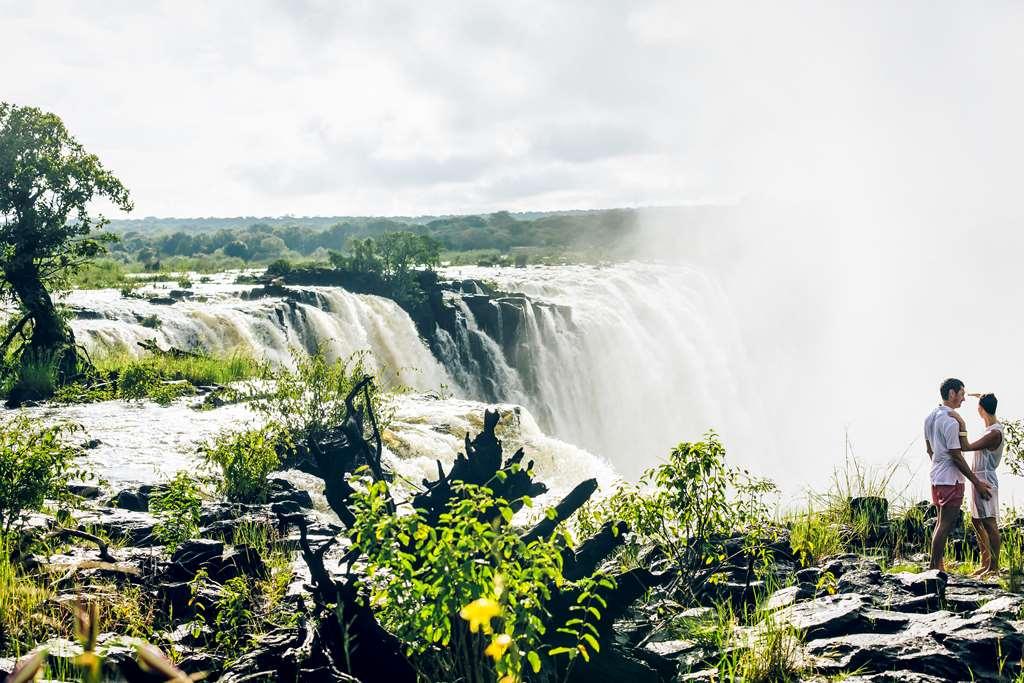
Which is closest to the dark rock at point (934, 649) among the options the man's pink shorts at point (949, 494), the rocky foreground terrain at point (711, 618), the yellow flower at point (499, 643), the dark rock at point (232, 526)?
the rocky foreground terrain at point (711, 618)

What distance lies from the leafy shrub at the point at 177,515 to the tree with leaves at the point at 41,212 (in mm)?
8637

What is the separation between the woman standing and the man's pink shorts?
15 centimetres

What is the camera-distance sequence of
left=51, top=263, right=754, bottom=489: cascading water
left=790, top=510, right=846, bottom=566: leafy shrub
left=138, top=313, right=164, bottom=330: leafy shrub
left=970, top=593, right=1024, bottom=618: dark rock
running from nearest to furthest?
1. left=970, top=593, right=1024, bottom=618: dark rock
2. left=790, top=510, right=846, bottom=566: leafy shrub
3. left=138, top=313, right=164, bottom=330: leafy shrub
4. left=51, top=263, right=754, bottom=489: cascading water

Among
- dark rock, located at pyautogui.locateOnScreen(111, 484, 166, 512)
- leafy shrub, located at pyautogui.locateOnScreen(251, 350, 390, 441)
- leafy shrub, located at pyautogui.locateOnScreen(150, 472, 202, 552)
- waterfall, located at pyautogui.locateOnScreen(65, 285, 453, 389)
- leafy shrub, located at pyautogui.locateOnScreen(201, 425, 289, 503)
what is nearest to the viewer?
leafy shrub, located at pyautogui.locateOnScreen(150, 472, 202, 552)

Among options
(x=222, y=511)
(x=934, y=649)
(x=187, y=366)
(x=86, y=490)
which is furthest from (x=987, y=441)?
(x=187, y=366)

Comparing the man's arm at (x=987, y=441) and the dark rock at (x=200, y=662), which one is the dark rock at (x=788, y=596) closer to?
the man's arm at (x=987, y=441)

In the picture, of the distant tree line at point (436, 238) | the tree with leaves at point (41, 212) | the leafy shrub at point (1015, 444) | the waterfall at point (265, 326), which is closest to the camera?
the leafy shrub at point (1015, 444)

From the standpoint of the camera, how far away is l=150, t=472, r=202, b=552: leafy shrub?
711 centimetres

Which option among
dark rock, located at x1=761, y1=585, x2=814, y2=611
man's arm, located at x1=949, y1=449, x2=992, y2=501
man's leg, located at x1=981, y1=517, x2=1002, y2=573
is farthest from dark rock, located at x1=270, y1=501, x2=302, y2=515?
man's leg, located at x1=981, y1=517, x2=1002, y2=573

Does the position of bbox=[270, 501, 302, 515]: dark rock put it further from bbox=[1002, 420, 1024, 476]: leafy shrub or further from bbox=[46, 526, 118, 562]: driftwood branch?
bbox=[1002, 420, 1024, 476]: leafy shrub

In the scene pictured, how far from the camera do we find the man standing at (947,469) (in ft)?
23.9

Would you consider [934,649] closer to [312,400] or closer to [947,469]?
[947,469]

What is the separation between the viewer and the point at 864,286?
62.1m

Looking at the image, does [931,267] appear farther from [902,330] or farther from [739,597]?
[739,597]
